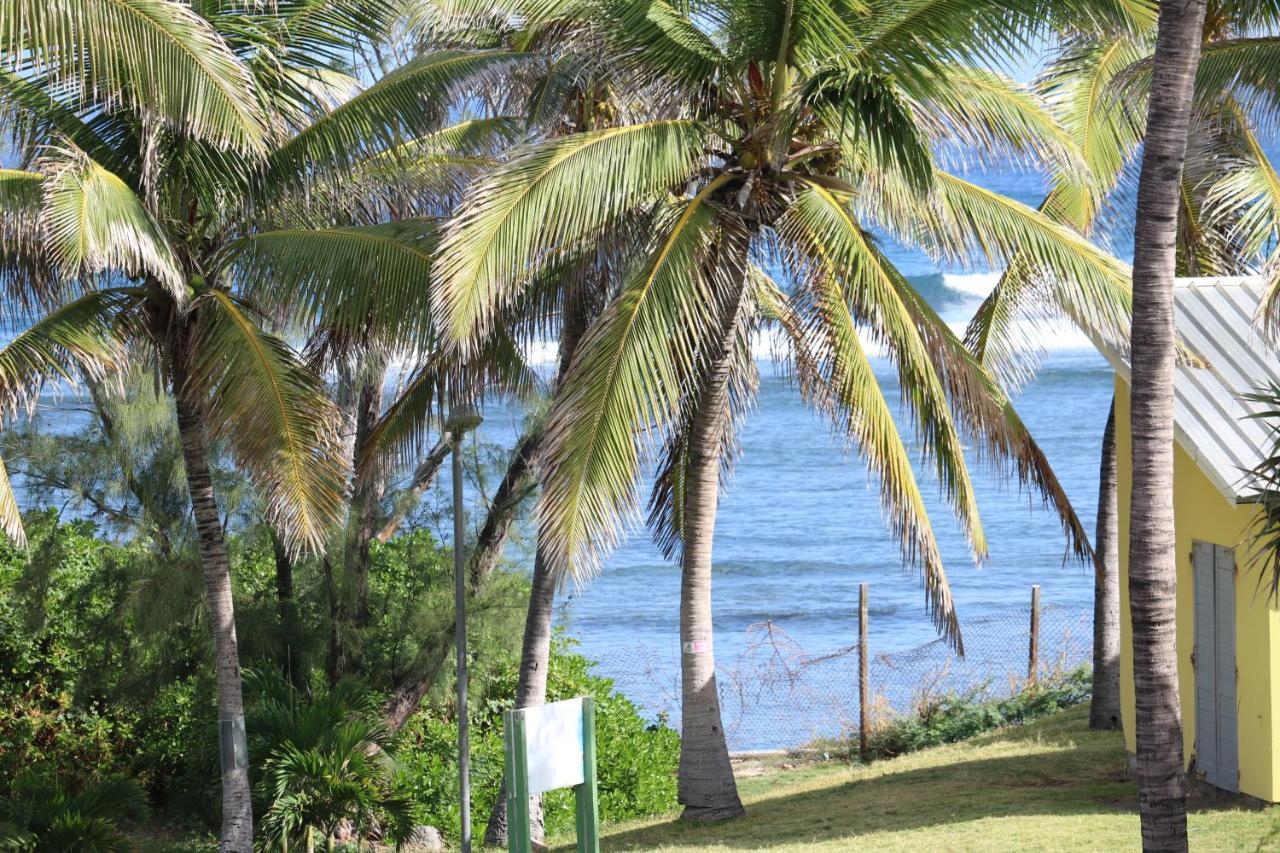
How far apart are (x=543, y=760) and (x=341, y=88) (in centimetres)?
705

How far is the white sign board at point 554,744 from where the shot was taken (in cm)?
847

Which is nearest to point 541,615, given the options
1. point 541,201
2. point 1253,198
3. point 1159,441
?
point 541,201

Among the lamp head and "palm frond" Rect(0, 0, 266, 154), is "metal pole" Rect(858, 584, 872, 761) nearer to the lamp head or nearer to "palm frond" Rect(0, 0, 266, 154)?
the lamp head

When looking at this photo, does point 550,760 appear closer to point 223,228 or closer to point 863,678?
point 223,228

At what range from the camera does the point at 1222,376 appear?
10.9 m

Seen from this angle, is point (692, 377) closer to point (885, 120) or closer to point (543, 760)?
point (885, 120)

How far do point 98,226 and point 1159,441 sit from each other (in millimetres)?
6630

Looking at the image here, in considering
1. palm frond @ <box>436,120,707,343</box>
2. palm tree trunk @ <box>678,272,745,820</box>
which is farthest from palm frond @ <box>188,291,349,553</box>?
palm tree trunk @ <box>678,272,745,820</box>

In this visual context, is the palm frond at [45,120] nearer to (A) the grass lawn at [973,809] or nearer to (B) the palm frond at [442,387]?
(B) the palm frond at [442,387]

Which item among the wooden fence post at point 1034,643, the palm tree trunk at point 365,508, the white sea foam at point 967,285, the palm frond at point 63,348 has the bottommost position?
the wooden fence post at point 1034,643

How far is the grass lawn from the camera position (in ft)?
31.0

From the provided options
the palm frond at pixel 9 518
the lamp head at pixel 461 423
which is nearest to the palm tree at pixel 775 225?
the lamp head at pixel 461 423

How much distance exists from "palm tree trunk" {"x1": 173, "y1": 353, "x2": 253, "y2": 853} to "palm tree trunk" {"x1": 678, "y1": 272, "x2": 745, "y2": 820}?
3563 mm

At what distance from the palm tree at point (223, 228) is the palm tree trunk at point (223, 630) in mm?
17
